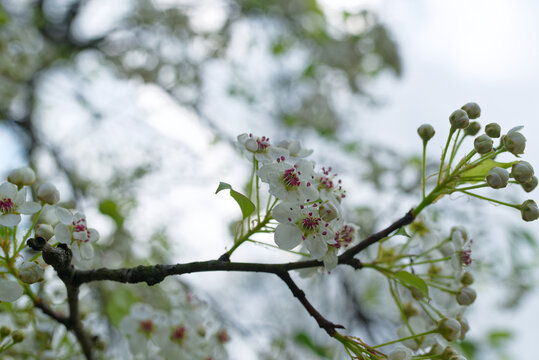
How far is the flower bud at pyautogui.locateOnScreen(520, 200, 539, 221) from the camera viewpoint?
1048 mm

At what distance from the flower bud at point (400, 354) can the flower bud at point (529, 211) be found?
40cm

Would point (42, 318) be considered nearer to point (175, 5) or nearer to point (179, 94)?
point (179, 94)

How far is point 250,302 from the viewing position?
5590mm

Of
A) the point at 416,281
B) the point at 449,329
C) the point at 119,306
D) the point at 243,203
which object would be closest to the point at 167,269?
the point at 243,203

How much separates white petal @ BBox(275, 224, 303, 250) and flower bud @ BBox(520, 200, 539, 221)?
504 mm

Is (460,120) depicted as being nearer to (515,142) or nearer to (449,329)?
(515,142)

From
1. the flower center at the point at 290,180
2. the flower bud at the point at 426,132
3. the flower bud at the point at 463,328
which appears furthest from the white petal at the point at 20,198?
the flower bud at the point at 463,328

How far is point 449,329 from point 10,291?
91cm

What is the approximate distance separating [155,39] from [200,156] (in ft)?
4.47

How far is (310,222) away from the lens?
0.97 m

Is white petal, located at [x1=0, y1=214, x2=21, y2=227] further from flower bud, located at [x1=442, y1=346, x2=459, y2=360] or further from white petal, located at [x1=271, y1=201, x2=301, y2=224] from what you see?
flower bud, located at [x1=442, y1=346, x2=459, y2=360]

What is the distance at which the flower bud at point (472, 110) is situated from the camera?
112 cm

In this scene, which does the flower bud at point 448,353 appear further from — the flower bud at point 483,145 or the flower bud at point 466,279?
the flower bud at point 483,145

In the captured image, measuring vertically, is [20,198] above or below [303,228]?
below
